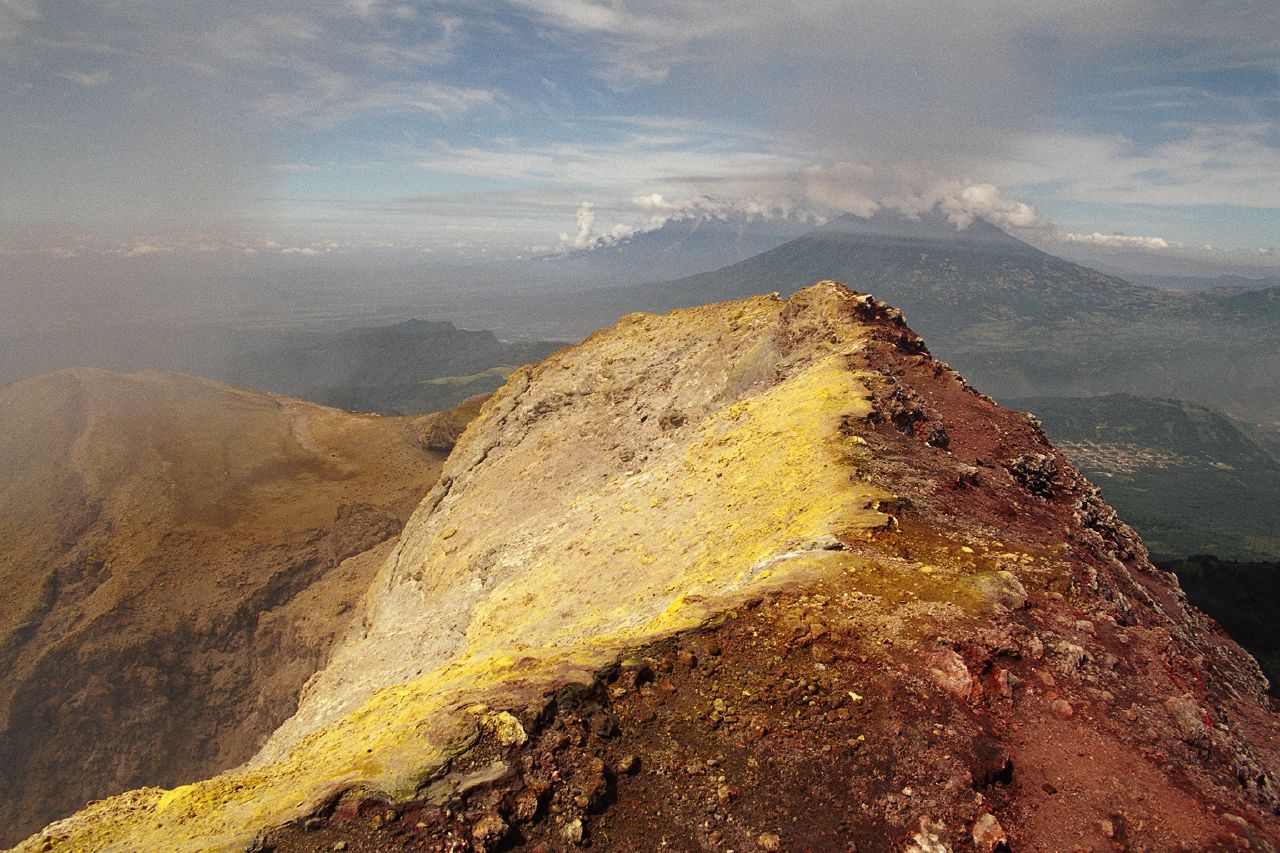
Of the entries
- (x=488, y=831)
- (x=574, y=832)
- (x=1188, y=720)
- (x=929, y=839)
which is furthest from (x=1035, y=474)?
(x=488, y=831)

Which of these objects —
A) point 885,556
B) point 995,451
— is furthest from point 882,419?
point 885,556

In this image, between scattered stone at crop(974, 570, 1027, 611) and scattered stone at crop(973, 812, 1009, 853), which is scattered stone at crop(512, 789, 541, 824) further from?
scattered stone at crop(974, 570, 1027, 611)

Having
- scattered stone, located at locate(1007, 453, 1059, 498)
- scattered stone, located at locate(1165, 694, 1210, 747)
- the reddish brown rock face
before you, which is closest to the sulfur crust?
the reddish brown rock face

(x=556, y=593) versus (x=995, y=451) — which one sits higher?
(x=995, y=451)

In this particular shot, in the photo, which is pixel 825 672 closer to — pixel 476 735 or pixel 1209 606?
pixel 476 735

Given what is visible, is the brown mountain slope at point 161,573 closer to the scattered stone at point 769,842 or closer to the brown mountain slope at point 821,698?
the brown mountain slope at point 821,698

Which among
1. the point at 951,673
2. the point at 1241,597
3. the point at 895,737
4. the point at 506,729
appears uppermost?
the point at 951,673

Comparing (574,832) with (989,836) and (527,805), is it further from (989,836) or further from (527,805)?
(989,836)
